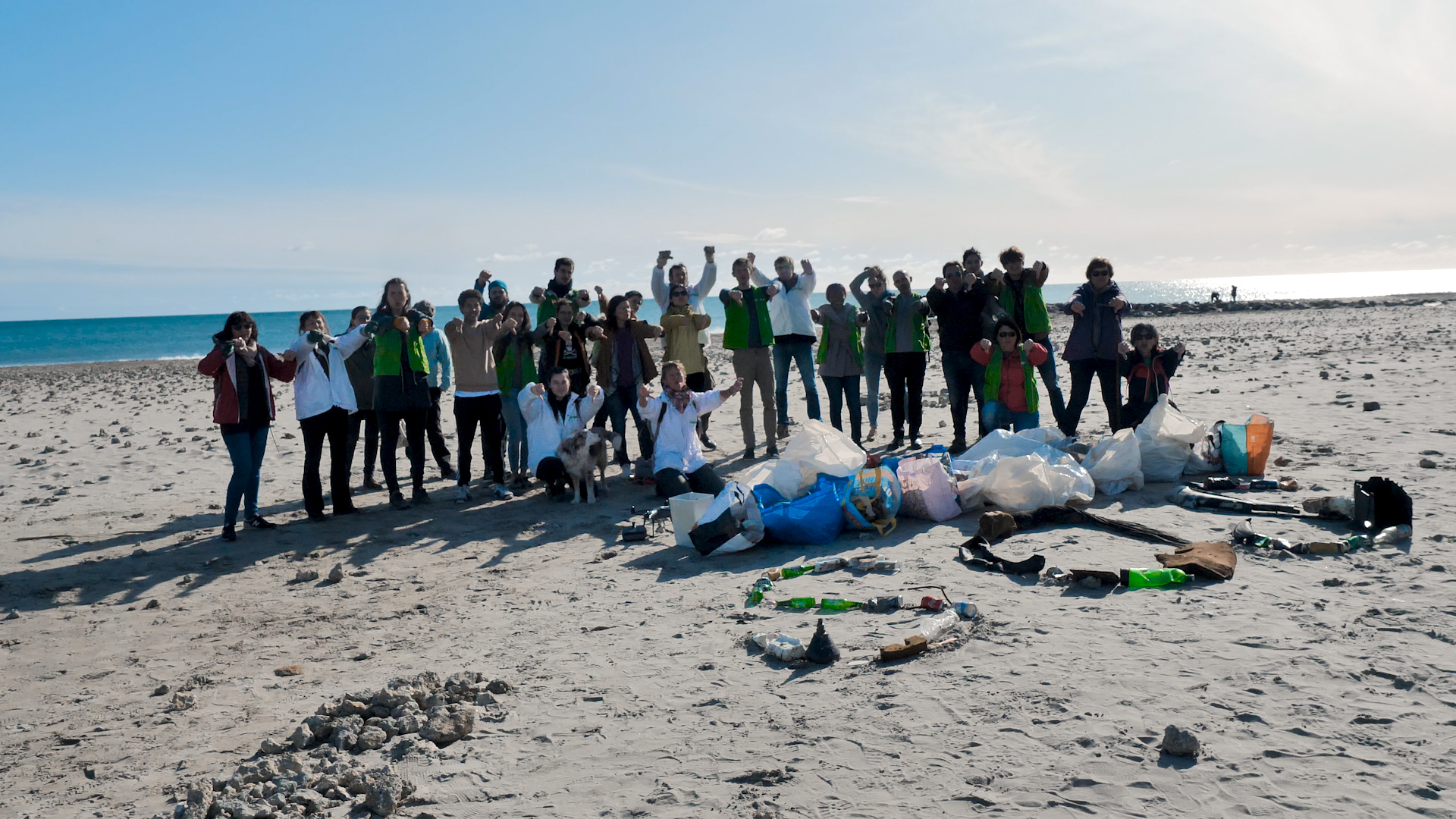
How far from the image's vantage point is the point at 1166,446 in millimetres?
7004

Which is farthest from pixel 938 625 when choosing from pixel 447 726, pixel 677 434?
pixel 677 434

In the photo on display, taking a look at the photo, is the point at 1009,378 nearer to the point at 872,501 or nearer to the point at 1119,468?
the point at 1119,468

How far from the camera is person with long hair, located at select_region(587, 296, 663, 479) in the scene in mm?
8531

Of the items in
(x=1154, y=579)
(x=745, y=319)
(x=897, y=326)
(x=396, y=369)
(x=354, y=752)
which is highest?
(x=745, y=319)

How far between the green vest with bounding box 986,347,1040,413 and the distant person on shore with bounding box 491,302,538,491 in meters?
4.10

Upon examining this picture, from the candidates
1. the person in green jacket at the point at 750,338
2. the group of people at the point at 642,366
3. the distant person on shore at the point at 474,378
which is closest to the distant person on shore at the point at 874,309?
the group of people at the point at 642,366

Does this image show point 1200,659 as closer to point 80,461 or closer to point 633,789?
point 633,789

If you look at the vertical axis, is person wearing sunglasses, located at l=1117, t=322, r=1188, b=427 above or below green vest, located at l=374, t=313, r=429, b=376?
below

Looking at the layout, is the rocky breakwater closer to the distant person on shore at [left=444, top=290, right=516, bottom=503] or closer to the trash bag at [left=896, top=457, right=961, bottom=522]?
the trash bag at [left=896, top=457, right=961, bottom=522]

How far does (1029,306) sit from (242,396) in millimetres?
6782

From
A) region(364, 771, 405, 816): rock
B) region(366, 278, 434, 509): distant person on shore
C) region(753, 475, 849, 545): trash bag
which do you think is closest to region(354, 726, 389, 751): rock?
region(364, 771, 405, 816): rock

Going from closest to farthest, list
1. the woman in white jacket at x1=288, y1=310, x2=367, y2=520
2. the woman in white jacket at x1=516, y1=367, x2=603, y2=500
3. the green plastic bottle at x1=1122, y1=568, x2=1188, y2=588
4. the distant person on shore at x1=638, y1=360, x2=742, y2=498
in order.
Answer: the green plastic bottle at x1=1122, y1=568, x2=1188, y2=588 < the woman in white jacket at x1=288, y1=310, x2=367, y2=520 < the distant person on shore at x1=638, y1=360, x2=742, y2=498 < the woman in white jacket at x1=516, y1=367, x2=603, y2=500

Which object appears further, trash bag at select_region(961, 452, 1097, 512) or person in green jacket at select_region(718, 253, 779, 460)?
person in green jacket at select_region(718, 253, 779, 460)

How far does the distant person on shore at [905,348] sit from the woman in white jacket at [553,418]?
120 inches
